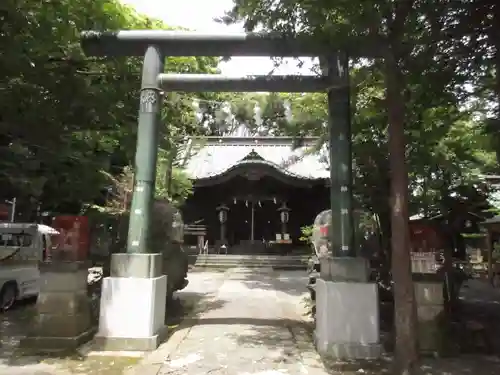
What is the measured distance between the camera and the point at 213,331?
24.7 feet

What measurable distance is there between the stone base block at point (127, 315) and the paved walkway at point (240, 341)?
361mm

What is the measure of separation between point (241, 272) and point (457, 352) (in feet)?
45.3

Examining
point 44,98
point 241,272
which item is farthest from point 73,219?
point 241,272

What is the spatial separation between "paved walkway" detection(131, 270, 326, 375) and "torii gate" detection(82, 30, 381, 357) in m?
0.44

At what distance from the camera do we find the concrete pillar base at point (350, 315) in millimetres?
6078

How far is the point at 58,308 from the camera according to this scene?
666 cm

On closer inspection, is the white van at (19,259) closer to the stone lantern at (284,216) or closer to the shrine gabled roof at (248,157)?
the shrine gabled roof at (248,157)

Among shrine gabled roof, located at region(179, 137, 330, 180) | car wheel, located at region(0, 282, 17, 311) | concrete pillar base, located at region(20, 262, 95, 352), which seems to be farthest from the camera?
shrine gabled roof, located at region(179, 137, 330, 180)

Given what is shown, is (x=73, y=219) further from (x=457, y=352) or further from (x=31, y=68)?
(x=457, y=352)

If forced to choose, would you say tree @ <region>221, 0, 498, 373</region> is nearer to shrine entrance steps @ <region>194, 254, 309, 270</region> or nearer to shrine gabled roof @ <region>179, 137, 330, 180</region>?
shrine entrance steps @ <region>194, 254, 309, 270</region>

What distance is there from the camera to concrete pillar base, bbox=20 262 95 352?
658 cm

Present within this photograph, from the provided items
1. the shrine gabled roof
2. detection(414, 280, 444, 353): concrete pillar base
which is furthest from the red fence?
the shrine gabled roof

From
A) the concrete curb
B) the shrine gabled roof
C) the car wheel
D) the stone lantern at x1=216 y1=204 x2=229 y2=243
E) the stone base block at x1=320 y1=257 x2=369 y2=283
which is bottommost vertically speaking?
the concrete curb

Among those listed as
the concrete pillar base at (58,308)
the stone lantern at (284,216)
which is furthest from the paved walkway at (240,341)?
the stone lantern at (284,216)
